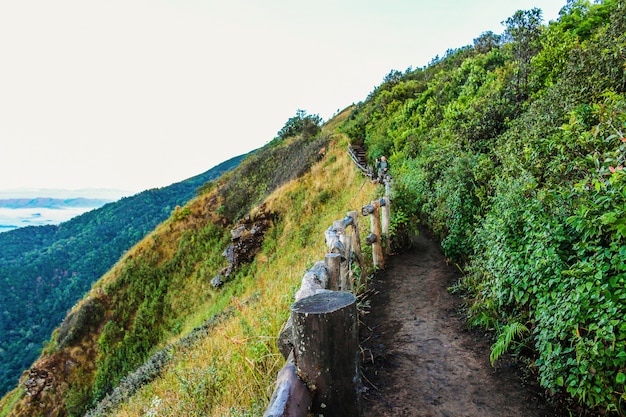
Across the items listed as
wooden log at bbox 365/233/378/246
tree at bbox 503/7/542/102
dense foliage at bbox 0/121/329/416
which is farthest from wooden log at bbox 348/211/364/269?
dense foliage at bbox 0/121/329/416

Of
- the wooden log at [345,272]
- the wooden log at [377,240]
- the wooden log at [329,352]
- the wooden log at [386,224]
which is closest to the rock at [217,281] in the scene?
the wooden log at [386,224]

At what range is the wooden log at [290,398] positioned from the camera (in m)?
1.94

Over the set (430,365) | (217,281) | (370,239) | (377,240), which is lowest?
(217,281)

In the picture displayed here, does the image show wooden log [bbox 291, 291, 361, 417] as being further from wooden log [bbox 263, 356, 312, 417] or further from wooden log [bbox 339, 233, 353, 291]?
wooden log [bbox 339, 233, 353, 291]

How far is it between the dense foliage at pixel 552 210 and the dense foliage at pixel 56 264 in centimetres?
4983

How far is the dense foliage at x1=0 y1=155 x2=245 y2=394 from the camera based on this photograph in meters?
44.7

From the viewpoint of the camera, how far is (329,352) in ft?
6.86

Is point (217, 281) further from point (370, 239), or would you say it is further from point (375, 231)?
point (370, 239)

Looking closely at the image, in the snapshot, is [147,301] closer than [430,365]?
No

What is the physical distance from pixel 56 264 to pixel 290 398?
69070 mm

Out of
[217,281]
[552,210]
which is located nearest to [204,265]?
[217,281]

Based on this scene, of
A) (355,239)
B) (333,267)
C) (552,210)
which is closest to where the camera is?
(552,210)

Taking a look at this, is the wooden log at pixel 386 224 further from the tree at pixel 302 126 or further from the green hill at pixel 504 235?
the tree at pixel 302 126

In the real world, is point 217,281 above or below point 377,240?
below
